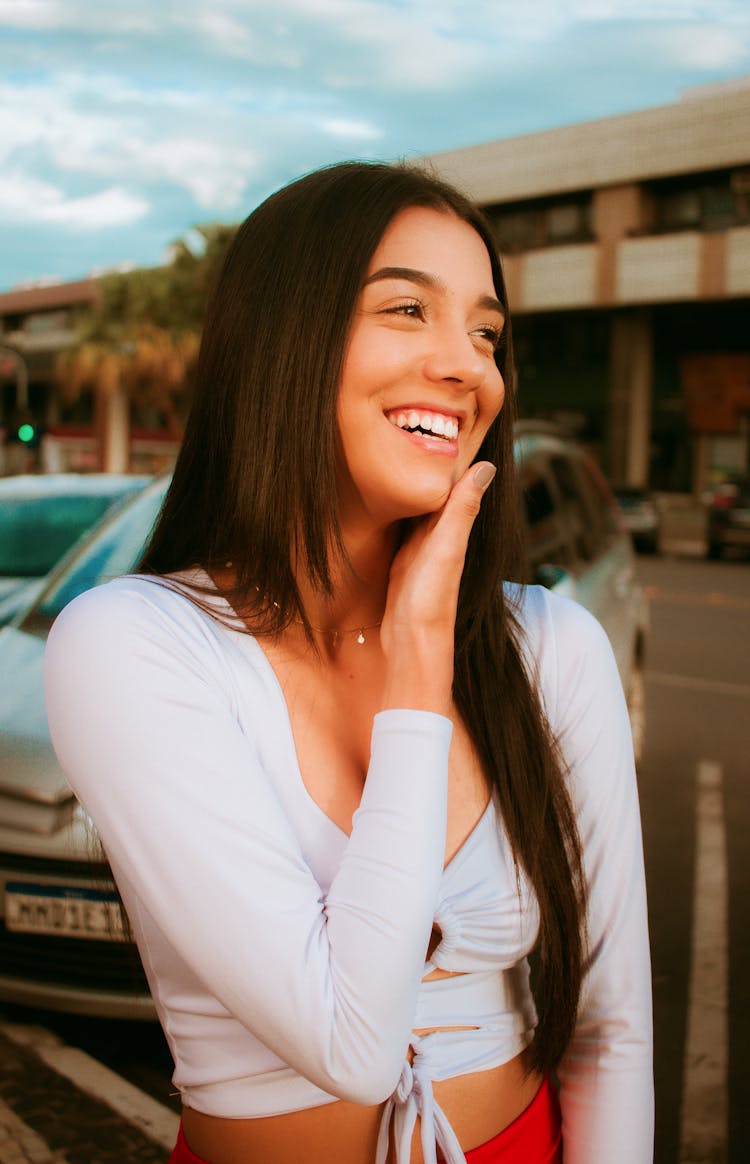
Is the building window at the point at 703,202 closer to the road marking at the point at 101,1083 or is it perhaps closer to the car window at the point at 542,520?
the car window at the point at 542,520

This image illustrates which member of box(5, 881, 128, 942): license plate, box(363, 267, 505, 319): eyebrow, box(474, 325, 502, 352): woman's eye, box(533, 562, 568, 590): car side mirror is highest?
box(363, 267, 505, 319): eyebrow

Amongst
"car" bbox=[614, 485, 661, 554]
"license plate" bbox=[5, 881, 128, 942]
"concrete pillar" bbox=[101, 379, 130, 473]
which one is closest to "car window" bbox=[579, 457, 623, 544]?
"license plate" bbox=[5, 881, 128, 942]

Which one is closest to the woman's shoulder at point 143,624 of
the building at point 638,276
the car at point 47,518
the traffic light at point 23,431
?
the car at point 47,518

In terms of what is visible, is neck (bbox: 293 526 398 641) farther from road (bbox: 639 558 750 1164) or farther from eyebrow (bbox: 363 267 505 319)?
road (bbox: 639 558 750 1164)

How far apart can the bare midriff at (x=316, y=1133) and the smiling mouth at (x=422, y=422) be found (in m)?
0.81

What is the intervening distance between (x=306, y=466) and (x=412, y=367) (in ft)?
0.61

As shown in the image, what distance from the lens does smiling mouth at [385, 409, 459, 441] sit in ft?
4.56

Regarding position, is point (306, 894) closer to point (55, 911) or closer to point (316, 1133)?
point (316, 1133)

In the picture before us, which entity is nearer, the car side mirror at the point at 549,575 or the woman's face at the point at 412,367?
the woman's face at the point at 412,367

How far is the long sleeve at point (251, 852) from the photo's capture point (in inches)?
43.5

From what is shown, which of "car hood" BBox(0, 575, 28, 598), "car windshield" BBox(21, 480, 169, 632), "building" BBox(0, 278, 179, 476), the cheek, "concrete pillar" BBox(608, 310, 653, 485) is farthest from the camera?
"building" BBox(0, 278, 179, 476)

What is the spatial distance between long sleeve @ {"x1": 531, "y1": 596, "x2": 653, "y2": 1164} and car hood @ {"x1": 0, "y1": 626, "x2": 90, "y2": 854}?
182cm

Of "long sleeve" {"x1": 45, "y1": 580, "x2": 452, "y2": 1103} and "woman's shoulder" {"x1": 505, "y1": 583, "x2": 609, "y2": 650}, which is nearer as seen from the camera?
"long sleeve" {"x1": 45, "y1": 580, "x2": 452, "y2": 1103}

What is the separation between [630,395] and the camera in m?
29.9
